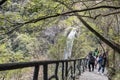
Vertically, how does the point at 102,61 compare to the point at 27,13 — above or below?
below

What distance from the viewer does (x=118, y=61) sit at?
15047mm

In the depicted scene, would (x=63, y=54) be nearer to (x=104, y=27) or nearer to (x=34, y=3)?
(x=104, y=27)

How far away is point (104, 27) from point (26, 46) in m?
7.76

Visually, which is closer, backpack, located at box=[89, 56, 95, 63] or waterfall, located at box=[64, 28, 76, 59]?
backpack, located at box=[89, 56, 95, 63]

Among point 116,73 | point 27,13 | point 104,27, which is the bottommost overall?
point 116,73

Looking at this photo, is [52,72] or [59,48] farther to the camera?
[59,48]

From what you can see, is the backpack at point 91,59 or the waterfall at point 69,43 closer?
the backpack at point 91,59

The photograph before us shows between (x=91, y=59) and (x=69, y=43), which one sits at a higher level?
(x=69, y=43)

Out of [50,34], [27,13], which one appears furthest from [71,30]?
[27,13]

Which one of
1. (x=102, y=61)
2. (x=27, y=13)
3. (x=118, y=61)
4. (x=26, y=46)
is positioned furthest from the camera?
(x=26, y=46)

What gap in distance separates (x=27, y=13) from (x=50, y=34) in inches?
716

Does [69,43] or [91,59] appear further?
[69,43]

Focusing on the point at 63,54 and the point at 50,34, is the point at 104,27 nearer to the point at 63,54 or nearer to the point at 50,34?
the point at 63,54

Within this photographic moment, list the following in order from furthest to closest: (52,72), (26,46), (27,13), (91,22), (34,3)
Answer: (26,46) → (91,22) → (27,13) → (34,3) → (52,72)
